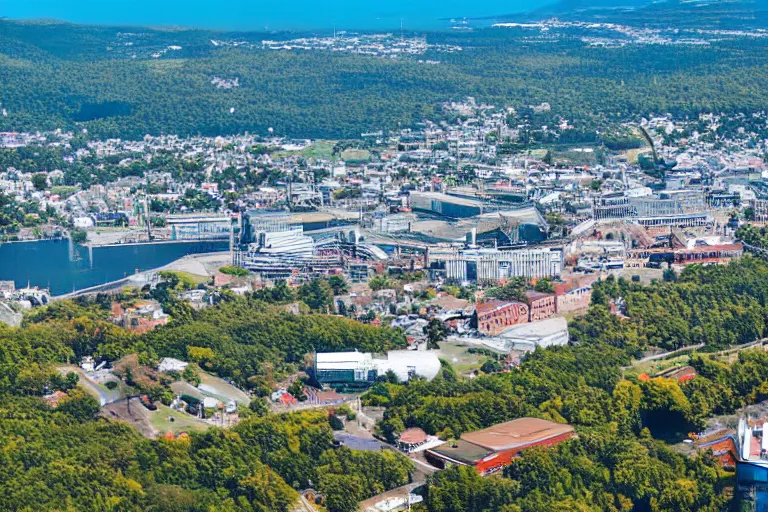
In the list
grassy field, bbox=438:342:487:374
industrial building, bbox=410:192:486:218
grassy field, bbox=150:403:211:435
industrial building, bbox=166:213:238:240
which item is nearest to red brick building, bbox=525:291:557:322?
grassy field, bbox=438:342:487:374

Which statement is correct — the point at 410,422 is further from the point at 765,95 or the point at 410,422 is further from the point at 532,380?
the point at 765,95

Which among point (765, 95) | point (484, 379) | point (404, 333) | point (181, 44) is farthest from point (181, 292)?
point (181, 44)

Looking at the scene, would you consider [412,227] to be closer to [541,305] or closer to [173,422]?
[541,305]

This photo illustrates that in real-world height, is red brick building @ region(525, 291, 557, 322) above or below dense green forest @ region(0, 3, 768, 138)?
above

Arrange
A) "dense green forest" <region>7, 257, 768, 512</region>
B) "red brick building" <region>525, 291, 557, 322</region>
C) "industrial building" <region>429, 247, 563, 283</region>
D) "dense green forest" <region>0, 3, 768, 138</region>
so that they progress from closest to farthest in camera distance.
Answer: "dense green forest" <region>7, 257, 768, 512</region>
"red brick building" <region>525, 291, 557, 322</region>
"industrial building" <region>429, 247, 563, 283</region>
"dense green forest" <region>0, 3, 768, 138</region>

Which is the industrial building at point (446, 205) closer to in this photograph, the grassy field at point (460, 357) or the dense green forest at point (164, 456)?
the grassy field at point (460, 357)

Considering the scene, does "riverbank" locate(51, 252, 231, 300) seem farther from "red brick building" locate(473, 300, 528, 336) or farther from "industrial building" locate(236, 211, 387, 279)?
"red brick building" locate(473, 300, 528, 336)
